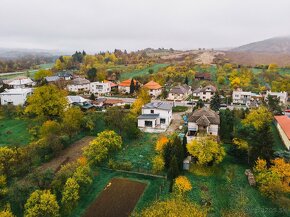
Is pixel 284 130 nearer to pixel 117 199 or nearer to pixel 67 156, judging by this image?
pixel 117 199

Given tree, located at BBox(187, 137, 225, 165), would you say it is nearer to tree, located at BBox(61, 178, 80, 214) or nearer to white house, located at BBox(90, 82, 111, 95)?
tree, located at BBox(61, 178, 80, 214)

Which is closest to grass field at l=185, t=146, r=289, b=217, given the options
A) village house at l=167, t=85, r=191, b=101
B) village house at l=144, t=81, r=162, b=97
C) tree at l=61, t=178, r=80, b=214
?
tree at l=61, t=178, r=80, b=214

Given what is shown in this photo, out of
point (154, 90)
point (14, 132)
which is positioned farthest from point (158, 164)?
point (154, 90)

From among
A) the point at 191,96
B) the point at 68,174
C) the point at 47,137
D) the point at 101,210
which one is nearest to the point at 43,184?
the point at 68,174

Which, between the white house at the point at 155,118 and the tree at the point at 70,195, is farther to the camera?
the white house at the point at 155,118

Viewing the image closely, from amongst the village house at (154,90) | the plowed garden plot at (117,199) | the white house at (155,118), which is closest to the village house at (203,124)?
the white house at (155,118)

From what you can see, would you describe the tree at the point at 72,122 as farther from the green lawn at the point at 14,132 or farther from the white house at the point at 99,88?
the white house at the point at 99,88
